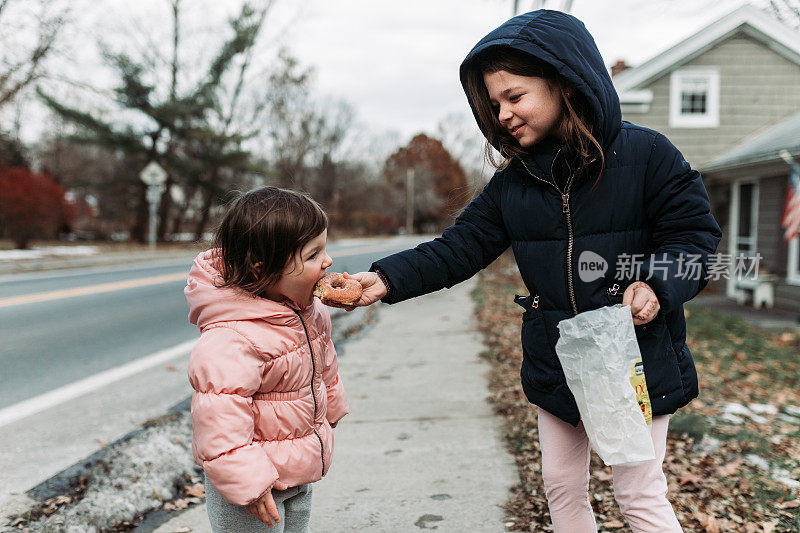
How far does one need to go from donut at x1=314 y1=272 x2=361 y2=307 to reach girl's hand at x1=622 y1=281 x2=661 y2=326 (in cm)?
85

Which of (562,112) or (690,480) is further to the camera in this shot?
(690,480)

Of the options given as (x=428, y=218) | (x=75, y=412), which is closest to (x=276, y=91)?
(x=428, y=218)

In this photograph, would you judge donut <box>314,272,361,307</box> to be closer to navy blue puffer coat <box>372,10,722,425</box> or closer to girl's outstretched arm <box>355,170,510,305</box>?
girl's outstretched arm <box>355,170,510,305</box>

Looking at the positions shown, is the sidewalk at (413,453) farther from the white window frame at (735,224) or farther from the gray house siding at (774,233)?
the white window frame at (735,224)

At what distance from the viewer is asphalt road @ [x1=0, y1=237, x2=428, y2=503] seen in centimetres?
389

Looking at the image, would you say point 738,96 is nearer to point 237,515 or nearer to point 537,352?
point 537,352

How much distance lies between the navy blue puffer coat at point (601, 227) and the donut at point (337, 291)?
566mm

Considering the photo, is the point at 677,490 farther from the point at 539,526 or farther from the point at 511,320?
the point at 511,320

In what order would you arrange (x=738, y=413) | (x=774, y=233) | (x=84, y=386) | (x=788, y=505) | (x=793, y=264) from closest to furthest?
1. (x=788, y=505)
2. (x=738, y=413)
3. (x=84, y=386)
4. (x=793, y=264)
5. (x=774, y=233)

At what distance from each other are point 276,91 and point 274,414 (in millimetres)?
39965

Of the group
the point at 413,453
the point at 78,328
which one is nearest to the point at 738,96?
the point at 78,328

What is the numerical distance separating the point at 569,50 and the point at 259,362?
1327 millimetres

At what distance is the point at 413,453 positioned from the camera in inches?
143

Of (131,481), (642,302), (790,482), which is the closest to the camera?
(642,302)
